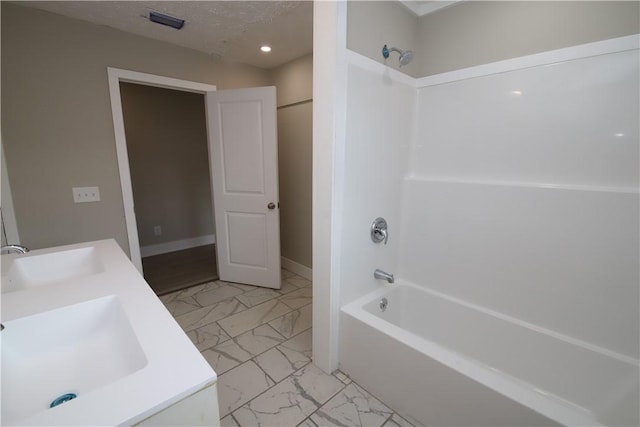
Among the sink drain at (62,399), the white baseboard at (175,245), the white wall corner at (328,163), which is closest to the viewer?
the sink drain at (62,399)

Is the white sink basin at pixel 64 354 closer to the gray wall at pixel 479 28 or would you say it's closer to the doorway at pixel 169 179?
the gray wall at pixel 479 28

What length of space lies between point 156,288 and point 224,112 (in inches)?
73.3

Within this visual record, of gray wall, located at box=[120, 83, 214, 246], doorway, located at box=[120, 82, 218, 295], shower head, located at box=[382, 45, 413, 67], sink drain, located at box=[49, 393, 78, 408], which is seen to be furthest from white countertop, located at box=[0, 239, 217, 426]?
gray wall, located at box=[120, 83, 214, 246]

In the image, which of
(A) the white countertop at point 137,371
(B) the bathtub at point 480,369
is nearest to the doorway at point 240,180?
(B) the bathtub at point 480,369

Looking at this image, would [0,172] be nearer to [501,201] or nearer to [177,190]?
[177,190]

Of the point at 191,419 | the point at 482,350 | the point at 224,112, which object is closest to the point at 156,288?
the point at 224,112

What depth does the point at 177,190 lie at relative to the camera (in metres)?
3.90

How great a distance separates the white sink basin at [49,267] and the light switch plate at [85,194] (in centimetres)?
91

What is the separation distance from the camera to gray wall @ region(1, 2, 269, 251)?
184 cm

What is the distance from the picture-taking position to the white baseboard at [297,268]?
3.03 m

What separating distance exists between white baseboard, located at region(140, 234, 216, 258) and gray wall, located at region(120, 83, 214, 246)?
0.05 m

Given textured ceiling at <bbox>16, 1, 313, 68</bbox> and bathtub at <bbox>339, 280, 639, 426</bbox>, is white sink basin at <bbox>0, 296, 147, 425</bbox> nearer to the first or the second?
bathtub at <bbox>339, 280, 639, 426</bbox>

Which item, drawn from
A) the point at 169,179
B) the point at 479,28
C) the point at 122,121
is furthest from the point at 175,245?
the point at 479,28

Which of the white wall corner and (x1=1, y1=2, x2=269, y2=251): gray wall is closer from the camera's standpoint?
the white wall corner
